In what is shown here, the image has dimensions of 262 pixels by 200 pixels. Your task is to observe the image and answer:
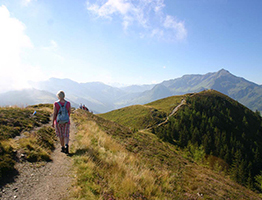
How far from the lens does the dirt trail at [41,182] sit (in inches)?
180

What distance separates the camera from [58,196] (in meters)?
4.72

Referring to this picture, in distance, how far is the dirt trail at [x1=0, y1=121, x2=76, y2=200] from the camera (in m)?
4.58

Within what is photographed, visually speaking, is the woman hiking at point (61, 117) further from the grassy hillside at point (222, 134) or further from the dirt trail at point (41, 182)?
the grassy hillside at point (222, 134)

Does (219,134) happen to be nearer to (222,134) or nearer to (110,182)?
(222,134)

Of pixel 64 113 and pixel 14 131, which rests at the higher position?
pixel 64 113

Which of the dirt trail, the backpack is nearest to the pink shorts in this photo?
the backpack

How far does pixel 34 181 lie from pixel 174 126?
79592mm

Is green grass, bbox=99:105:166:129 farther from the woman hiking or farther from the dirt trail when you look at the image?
the dirt trail

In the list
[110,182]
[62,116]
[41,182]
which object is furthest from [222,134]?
[41,182]

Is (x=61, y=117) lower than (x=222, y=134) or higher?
higher

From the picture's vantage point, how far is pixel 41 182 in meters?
5.36

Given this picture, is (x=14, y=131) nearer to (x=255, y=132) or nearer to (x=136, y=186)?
(x=136, y=186)

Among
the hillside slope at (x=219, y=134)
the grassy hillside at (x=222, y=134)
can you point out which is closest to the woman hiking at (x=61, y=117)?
the grassy hillside at (x=222, y=134)

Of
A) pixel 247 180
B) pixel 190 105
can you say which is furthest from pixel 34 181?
pixel 190 105
